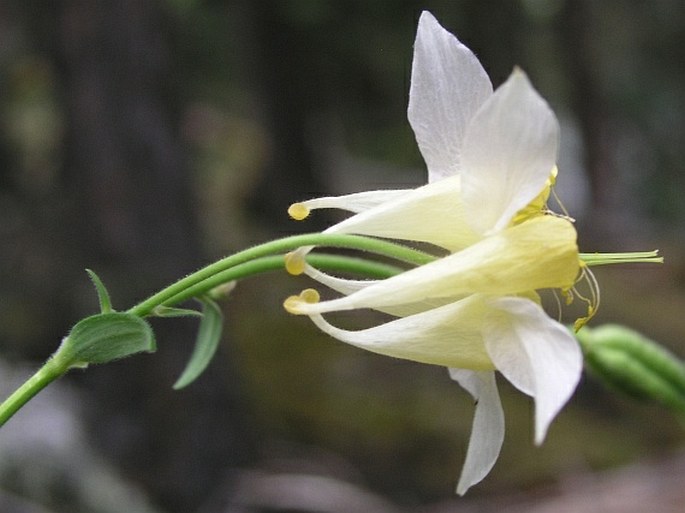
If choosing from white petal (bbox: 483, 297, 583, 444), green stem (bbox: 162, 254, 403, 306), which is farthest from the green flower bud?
white petal (bbox: 483, 297, 583, 444)

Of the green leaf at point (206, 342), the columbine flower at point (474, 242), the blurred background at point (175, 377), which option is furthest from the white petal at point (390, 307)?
the blurred background at point (175, 377)

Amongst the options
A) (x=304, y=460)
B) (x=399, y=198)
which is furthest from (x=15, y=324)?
(x=399, y=198)

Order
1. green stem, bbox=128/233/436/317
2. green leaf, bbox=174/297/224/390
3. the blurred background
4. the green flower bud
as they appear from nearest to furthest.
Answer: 1. green stem, bbox=128/233/436/317
2. green leaf, bbox=174/297/224/390
3. the green flower bud
4. the blurred background

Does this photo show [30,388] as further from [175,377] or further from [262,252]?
[175,377]

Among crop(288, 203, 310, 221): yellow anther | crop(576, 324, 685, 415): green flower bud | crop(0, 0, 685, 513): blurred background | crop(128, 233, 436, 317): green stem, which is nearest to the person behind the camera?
crop(128, 233, 436, 317): green stem

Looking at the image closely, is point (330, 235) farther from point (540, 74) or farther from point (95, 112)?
point (540, 74)

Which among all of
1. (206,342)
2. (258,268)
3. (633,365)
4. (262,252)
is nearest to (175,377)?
(633,365)

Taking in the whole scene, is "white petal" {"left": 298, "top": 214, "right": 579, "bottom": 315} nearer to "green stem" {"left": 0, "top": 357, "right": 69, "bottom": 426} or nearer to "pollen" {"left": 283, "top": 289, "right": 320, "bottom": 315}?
"pollen" {"left": 283, "top": 289, "right": 320, "bottom": 315}
